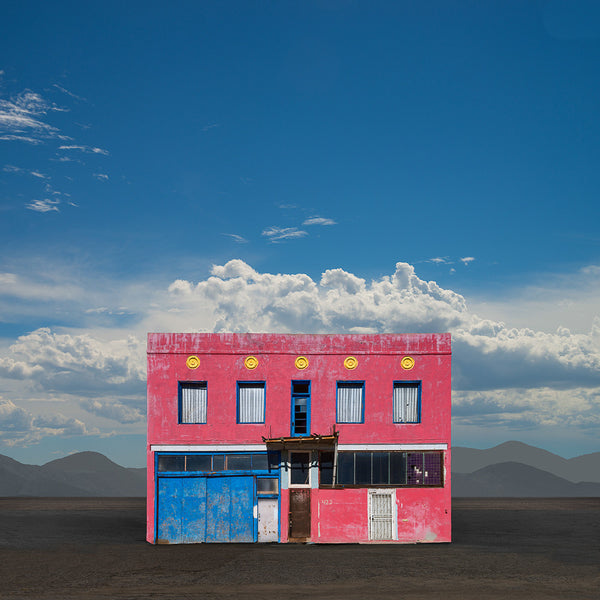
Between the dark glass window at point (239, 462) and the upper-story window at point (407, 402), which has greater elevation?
the upper-story window at point (407, 402)

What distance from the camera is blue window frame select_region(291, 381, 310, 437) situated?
36000 millimetres

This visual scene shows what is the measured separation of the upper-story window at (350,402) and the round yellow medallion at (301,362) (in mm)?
2062

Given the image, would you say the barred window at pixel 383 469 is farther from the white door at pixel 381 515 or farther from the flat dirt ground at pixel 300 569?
the flat dirt ground at pixel 300 569

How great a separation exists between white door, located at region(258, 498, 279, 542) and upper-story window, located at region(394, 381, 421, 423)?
7774 mm

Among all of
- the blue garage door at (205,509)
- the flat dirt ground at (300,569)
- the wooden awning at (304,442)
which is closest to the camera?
the flat dirt ground at (300,569)

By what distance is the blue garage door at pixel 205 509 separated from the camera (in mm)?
35281

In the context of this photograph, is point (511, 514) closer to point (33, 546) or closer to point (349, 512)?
point (349, 512)

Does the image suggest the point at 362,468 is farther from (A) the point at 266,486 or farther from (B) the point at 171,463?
(B) the point at 171,463

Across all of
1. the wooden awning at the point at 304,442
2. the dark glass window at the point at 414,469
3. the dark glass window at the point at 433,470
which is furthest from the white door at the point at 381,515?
the wooden awning at the point at 304,442

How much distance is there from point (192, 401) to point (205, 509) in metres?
5.53

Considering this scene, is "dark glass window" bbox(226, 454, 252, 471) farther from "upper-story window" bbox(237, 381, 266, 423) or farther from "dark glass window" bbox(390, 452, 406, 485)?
"dark glass window" bbox(390, 452, 406, 485)

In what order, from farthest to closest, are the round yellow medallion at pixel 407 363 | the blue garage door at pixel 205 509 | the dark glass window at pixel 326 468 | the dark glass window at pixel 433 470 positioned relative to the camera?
the round yellow medallion at pixel 407 363 → the dark glass window at pixel 433 470 → the dark glass window at pixel 326 468 → the blue garage door at pixel 205 509

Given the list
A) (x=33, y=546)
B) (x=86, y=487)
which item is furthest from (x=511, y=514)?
(x=86, y=487)

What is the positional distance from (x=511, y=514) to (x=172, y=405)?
4385cm
